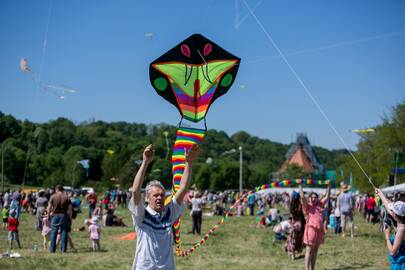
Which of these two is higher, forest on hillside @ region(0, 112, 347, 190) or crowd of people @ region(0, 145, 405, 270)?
forest on hillside @ region(0, 112, 347, 190)

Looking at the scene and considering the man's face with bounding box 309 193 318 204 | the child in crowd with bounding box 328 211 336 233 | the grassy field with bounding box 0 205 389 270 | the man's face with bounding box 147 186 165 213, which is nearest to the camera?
the man's face with bounding box 147 186 165 213

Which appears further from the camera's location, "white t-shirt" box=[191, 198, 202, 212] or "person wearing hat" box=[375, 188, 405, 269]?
"white t-shirt" box=[191, 198, 202, 212]

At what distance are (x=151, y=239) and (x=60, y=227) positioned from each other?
293 inches

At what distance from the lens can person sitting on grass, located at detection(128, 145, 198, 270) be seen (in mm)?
3939

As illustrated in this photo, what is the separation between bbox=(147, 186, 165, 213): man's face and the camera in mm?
4109

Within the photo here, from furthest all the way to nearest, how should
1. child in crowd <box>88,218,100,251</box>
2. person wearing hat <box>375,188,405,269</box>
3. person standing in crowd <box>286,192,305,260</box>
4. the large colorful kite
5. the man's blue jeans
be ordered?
child in crowd <box>88,218,100,251</box> < the man's blue jeans < person standing in crowd <box>286,192,305,260</box> < the large colorful kite < person wearing hat <box>375,188,405,269</box>

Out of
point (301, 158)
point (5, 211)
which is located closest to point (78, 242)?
point (5, 211)

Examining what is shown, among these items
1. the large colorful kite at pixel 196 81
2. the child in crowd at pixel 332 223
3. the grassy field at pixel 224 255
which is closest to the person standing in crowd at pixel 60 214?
the grassy field at pixel 224 255

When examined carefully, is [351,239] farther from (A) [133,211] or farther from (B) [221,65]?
(A) [133,211]

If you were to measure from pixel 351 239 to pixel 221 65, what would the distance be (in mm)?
8976

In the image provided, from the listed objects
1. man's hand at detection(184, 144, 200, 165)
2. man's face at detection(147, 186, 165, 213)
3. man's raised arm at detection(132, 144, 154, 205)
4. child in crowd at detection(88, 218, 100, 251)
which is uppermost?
man's hand at detection(184, 144, 200, 165)

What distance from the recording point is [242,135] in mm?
135125

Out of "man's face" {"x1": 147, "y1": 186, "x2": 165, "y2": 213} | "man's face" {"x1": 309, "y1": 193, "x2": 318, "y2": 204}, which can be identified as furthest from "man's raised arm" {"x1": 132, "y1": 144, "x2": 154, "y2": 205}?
"man's face" {"x1": 309, "y1": 193, "x2": 318, "y2": 204}

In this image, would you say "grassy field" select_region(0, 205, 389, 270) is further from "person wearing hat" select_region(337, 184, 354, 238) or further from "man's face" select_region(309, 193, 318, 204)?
"man's face" select_region(309, 193, 318, 204)
